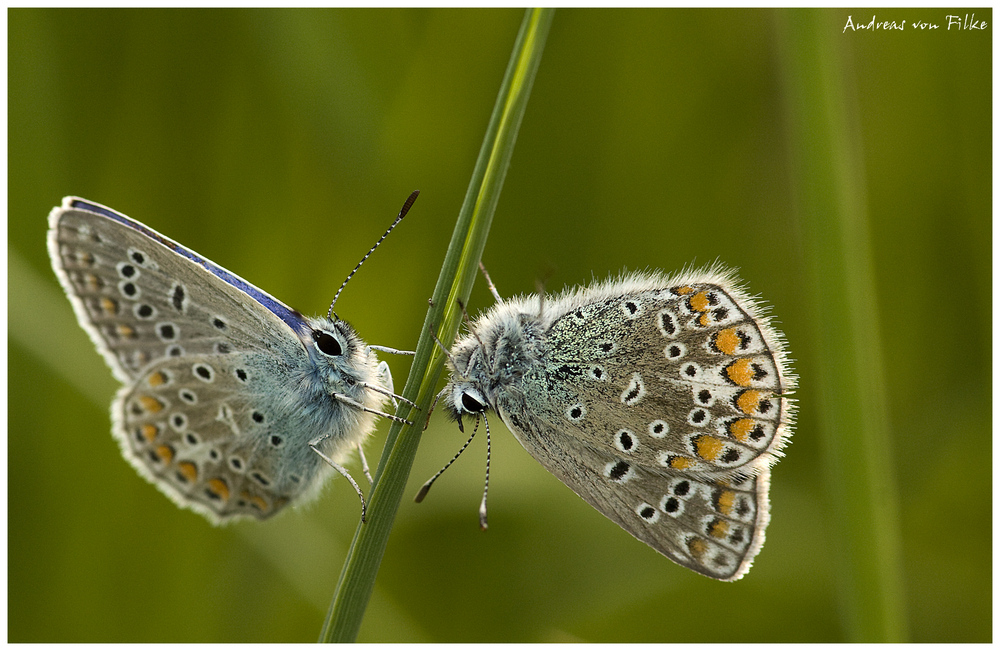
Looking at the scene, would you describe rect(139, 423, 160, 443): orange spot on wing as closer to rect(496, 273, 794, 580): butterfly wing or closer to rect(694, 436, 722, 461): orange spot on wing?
rect(496, 273, 794, 580): butterfly wing

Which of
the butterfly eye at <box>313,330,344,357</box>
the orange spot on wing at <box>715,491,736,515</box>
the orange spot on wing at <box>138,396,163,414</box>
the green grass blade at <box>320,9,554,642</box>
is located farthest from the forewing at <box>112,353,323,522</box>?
the orange spot on wing at <box>715,491,736,515</box>

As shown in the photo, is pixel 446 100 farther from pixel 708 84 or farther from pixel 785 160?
pixel 785 160

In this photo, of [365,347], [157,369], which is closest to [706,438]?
[365,347]

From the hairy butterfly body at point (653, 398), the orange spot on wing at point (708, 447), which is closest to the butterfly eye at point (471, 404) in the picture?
the hairy butterfly body at point (653, 398)

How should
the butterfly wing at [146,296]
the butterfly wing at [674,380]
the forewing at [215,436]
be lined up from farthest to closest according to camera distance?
the forewing at [215,436] < the butterfly wing at [146,296] < the butterfly wing at [674,380]
